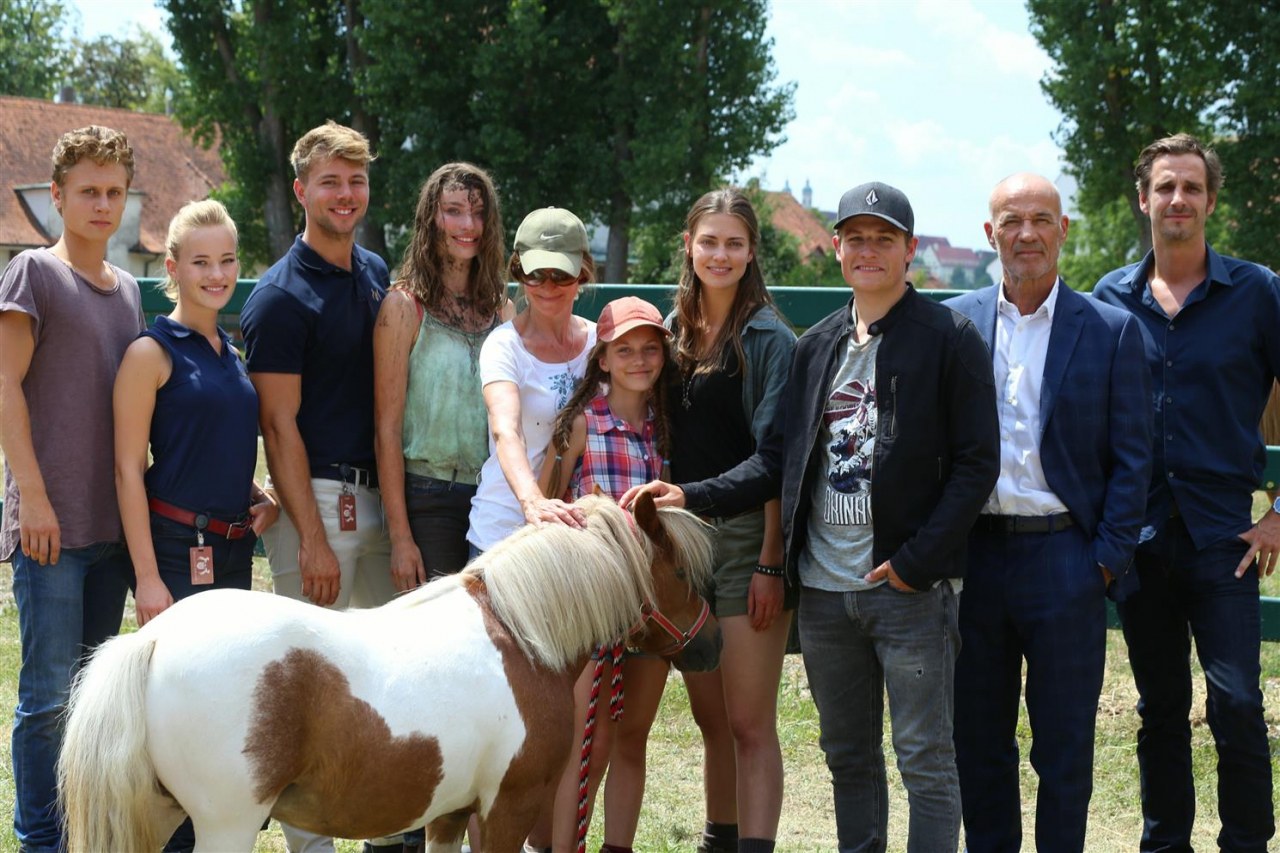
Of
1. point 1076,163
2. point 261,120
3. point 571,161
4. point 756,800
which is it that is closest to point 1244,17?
point 1076,163

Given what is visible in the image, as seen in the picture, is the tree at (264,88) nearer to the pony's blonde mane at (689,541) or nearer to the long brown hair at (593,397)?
the long brown hair at (593,397)

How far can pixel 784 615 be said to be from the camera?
3.71 m

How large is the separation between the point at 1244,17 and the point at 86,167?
22.1m

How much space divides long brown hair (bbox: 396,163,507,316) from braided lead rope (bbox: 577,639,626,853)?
118 cm

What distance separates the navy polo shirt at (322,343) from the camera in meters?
3.65

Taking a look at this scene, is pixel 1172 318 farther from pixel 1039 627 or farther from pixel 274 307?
pixel 274 307

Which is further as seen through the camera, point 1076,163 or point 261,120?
point 261,120

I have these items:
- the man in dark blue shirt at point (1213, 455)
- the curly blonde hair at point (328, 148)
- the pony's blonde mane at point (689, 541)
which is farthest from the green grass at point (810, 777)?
the curly blonde hair at point (328, 148)

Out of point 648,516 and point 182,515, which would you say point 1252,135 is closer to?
point 648,516

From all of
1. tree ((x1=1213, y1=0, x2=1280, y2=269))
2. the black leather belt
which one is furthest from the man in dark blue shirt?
tree ((x1=1213, y1=0, x2=1280, y2=269))

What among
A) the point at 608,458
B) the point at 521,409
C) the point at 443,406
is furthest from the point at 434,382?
the point at 608,458

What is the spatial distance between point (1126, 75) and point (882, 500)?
70.3ft

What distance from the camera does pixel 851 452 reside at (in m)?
3.27

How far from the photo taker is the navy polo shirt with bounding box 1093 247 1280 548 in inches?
144
